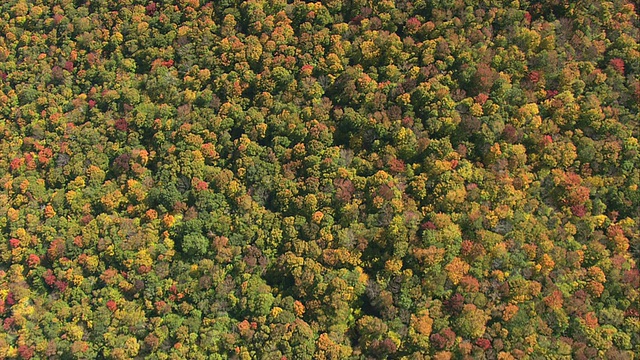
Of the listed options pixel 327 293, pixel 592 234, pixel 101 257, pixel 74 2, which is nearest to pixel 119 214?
pixel 101 257

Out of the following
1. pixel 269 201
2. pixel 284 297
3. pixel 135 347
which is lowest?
pixel 135 347

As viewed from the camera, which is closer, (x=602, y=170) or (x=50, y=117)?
(x=602, y=170)

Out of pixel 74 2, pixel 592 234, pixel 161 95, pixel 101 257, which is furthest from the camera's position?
pixel 74 2

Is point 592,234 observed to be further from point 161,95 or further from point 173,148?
point 161,95

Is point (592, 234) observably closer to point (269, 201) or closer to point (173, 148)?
point (269, 201)

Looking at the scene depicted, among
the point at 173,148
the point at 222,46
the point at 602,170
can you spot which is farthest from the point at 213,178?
the point at 602,170

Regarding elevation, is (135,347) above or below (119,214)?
below

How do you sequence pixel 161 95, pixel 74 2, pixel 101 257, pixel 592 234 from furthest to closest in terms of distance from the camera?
pixel 74 2, pixel 161 95, pixel 101 257, pixel 592 234
